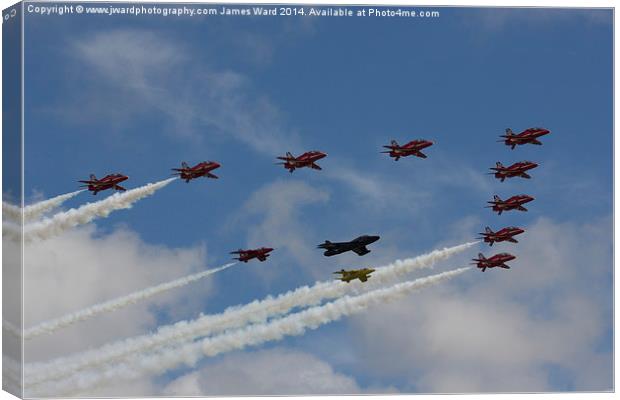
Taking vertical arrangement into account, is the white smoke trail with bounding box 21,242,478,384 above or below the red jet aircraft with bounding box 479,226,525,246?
below

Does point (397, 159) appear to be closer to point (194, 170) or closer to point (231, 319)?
point (194, 170)

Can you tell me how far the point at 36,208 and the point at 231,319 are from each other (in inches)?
512

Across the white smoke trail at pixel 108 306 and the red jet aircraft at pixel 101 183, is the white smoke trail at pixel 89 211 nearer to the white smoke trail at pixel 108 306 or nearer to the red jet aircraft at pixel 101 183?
the red jet aircraft at pixel 101 183

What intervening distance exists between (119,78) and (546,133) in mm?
25131

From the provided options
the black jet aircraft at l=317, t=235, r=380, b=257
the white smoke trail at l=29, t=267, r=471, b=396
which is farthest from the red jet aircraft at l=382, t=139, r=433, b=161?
the white smoke trail at l=29, t=267, r=471, b=396

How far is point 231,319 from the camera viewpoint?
11294cm

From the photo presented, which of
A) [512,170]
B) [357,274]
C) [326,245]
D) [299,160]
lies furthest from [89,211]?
[512,170]

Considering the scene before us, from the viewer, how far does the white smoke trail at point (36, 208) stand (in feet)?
358

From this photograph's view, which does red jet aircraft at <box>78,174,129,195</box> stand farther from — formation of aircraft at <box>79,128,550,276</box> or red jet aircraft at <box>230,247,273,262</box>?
red jet aircraft at <box>230,247,273,262</box>

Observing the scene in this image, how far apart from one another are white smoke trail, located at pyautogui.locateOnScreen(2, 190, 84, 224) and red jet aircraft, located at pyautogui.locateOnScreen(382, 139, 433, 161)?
1815 cm

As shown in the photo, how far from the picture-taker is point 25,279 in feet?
358

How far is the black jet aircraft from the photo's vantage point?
370ft

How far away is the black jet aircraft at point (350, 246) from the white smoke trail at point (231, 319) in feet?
6.19

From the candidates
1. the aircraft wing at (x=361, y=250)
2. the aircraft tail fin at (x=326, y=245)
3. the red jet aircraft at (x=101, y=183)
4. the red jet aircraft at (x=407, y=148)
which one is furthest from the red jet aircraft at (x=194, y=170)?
the red jet aircraft at (x=407, y=148)
